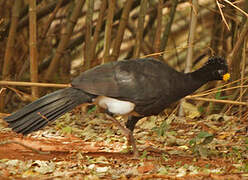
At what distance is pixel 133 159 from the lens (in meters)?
3.51

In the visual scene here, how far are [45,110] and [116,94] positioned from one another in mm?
639

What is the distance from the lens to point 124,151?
149 inches

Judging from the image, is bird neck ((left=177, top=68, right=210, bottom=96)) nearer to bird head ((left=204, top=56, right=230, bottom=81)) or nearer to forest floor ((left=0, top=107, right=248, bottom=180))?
bird head ((left=204, top=56, right=230, bottom=81))

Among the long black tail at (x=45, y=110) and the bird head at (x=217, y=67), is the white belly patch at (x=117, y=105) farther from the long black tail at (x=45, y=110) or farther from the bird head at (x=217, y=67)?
the bird head at (x=217, y=67)

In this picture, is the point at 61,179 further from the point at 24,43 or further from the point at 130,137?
the point at 24,43

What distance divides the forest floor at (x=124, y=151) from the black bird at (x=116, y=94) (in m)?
0.27

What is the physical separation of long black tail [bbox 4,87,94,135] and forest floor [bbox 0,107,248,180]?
18 cm

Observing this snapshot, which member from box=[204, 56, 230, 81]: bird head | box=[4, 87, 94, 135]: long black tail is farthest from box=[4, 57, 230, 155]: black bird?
box=[204, 56, 230, 81]: bird head

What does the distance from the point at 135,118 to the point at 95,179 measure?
1152 mm

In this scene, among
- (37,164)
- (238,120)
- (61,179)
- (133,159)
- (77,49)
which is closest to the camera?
(61,179)

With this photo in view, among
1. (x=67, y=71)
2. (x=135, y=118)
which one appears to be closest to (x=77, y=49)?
(x=67, y=71)

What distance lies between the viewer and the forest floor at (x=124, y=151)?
2.94 m

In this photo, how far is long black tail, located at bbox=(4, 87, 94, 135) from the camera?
136 inches

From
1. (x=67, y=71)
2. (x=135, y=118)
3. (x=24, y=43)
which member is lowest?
(x=135, y=118)
